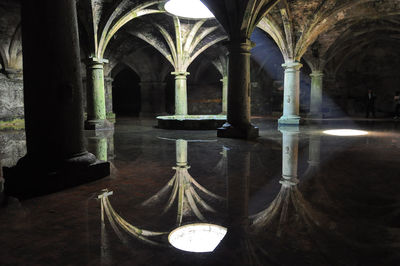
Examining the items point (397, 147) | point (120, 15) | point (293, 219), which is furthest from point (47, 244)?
point (120, 15)

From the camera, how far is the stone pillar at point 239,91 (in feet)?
22.5

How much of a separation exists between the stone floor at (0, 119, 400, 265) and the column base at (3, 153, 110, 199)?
0.14m

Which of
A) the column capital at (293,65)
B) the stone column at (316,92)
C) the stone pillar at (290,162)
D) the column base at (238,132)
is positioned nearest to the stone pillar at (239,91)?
the column base at (238,132)

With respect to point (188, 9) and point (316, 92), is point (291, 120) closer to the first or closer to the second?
point (316, 92)

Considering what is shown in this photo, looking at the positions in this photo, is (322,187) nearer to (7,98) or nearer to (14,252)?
(14,252)

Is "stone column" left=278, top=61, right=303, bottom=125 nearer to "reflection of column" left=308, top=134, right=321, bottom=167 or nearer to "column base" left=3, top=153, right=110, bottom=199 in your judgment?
"reflection of column" left=308, top=134, right=321, bottom=167

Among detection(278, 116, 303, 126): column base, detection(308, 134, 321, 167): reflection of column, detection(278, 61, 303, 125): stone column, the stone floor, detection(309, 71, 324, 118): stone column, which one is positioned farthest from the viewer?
detection(309, 71, 324, 118): stone column


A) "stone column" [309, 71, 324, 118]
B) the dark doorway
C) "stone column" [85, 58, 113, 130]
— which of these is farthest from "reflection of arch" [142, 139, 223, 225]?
the dark doorway

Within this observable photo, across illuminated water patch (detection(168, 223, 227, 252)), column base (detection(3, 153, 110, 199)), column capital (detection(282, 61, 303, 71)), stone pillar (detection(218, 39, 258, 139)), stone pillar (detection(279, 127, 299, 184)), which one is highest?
column capital (detection(282, 61, 303, 71))

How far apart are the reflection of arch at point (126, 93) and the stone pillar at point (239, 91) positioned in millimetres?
17876

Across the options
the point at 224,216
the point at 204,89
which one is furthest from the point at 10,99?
the point at 204,89

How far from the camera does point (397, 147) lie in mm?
5293

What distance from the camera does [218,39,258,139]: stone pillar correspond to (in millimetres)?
6848

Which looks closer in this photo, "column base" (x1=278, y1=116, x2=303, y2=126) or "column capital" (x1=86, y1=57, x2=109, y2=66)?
"column capital" (x1=86, y1=57, x2=109, y2=66)
